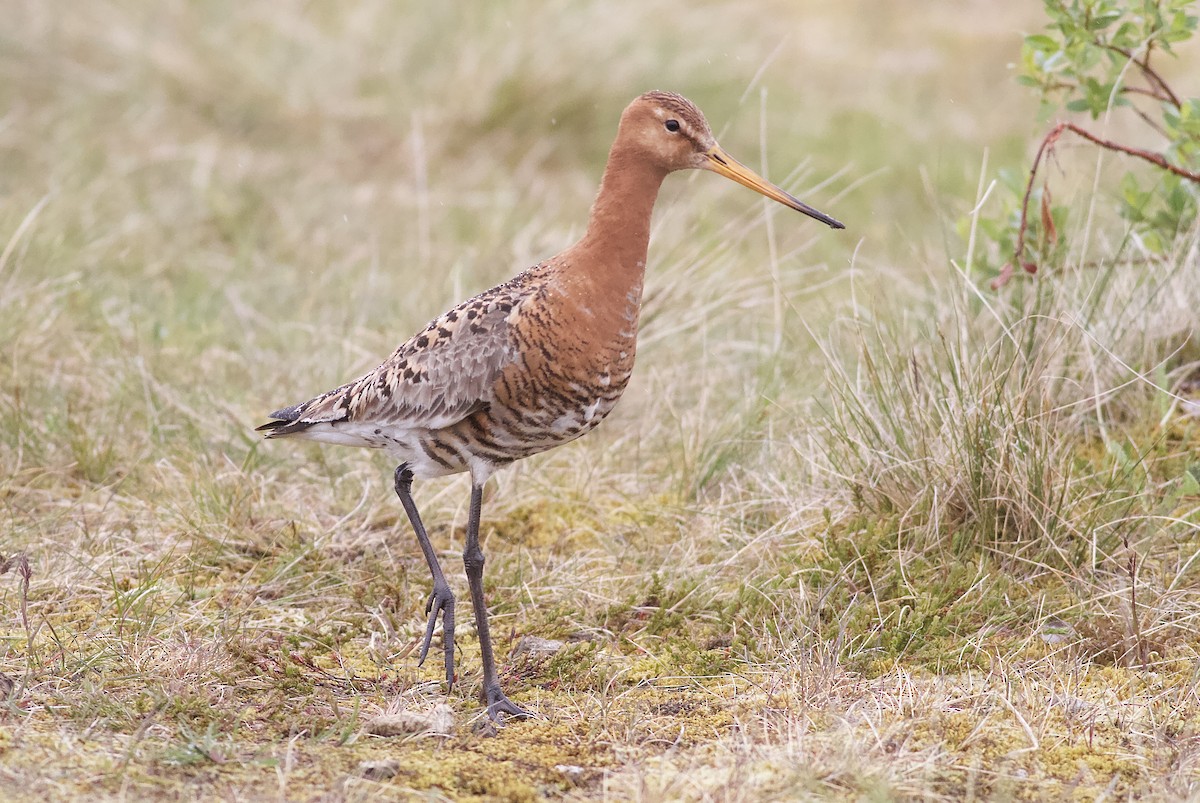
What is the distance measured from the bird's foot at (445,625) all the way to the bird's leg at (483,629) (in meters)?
0.08

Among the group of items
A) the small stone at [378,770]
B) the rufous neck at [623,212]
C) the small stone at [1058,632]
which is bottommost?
the small stone at [1058,632]

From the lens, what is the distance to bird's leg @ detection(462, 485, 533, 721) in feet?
12.6

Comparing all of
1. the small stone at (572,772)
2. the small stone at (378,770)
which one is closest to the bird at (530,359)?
the small stone at (572,772)

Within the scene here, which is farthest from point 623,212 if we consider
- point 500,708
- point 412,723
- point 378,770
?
point 378,770

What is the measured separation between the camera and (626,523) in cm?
506

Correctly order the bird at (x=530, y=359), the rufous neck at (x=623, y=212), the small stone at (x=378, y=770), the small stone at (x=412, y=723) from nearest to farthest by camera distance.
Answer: the small stone at (x=378, y=770), the small stone at (x=412, y=723), the bird at (x=530, y=359), the rufous neck at (x=623, y=212)

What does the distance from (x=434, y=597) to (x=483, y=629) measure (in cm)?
27

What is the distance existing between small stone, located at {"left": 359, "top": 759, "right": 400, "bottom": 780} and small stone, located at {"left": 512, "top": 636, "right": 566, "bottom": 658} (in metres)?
0.90

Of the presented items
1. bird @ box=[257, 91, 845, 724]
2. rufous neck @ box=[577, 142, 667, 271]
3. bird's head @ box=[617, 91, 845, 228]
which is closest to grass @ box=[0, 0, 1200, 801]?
bird @ box=[257, 91, 845, 724]

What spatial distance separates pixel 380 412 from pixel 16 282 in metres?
2.56

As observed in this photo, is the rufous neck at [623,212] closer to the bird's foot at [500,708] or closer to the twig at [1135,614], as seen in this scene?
the bird's foot at [500,708]

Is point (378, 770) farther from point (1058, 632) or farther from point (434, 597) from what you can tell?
point (1058, 632)

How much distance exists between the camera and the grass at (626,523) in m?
3.54

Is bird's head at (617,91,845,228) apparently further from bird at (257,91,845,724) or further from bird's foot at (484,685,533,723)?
bird's foot at (484,685,533,723)
